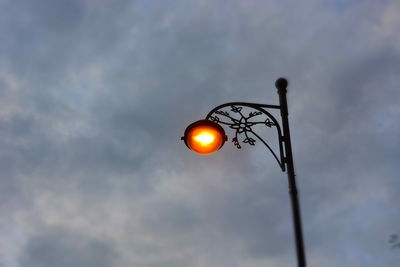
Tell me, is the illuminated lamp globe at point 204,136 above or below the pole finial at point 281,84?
below

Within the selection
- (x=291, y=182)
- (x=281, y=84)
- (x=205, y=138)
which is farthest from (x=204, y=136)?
(x=291, y=182)

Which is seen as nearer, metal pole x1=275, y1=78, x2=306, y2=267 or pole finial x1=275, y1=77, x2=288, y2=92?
metal pole x1=275, y1=78, x2=306, y2=267

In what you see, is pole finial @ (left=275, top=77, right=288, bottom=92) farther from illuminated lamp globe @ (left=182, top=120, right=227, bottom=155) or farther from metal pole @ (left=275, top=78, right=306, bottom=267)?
illuminated lamp globe @ (left=182, top=120, right=227, bottom=155)

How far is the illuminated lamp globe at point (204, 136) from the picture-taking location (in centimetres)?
698

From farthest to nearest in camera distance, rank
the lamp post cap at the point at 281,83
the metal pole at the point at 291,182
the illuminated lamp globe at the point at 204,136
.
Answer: the lamp post cap at the point at 281,83 < the illuminated lamp globe at the point at 204,136 < the metal pole at the point at 291,182

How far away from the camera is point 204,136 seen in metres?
6.99

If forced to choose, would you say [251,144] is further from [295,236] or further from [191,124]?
[295,236]

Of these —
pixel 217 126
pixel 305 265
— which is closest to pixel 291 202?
pixel 305 265

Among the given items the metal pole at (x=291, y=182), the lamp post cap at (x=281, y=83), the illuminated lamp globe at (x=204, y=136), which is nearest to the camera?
the metal pole at (x=291, y=182)

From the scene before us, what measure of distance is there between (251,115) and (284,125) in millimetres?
1037

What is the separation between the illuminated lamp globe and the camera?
698 centimetres

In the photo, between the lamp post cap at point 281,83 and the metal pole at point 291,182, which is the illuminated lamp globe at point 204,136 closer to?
the metal pole at point 291,182

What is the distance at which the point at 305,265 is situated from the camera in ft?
15.9

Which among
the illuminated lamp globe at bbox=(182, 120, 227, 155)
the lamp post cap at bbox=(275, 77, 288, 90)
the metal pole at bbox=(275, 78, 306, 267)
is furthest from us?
the lamp post cap at bbox=(275, 77, 288, 90)
